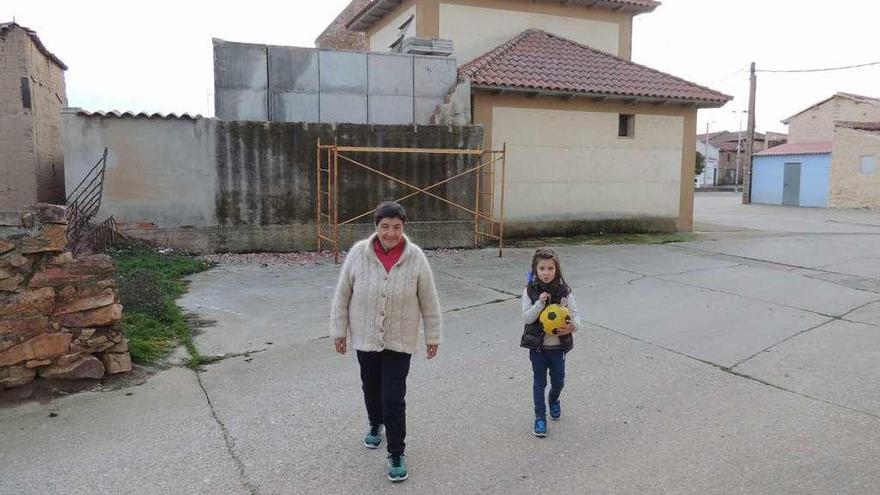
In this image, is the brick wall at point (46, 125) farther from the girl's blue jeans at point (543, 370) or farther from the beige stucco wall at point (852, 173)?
the beige stucco wall at point (852, 173)

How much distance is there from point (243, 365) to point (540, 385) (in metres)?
2.64

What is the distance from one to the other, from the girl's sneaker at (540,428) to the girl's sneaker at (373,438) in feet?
3.21

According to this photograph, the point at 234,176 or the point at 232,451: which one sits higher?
the point at 234,176

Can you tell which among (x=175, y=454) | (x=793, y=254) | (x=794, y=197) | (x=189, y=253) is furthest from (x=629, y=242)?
(x=794, y=197)

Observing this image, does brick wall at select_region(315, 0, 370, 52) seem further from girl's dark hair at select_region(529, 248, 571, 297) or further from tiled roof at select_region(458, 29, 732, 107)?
girl's dark hair at select_region(529, 248, 571, 297)

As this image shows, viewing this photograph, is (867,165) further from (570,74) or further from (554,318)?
(554,318)

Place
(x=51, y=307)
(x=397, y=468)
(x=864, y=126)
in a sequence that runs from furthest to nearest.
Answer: (x=864, y=126), (x=51, y=307), (x=397, y=468)

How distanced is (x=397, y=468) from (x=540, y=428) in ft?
3.33

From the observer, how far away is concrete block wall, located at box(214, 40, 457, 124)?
1108cm

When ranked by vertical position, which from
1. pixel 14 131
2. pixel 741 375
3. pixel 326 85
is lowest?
pixel 741 375

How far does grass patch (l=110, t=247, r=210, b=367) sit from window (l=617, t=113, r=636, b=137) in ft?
32.6

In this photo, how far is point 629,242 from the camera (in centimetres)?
1336

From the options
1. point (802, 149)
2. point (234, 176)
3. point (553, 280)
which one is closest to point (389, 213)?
point (553, 280)

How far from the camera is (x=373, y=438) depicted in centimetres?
363
